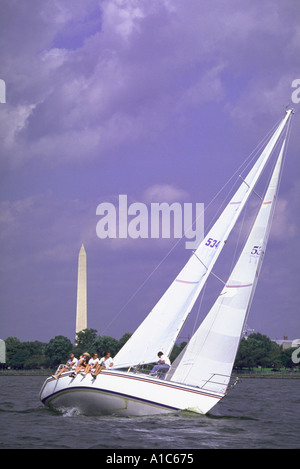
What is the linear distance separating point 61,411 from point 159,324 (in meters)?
4.87

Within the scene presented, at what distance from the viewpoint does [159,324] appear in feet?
85.7

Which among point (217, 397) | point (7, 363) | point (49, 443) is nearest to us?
point (49, 443)

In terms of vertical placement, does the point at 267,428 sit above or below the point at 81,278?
below

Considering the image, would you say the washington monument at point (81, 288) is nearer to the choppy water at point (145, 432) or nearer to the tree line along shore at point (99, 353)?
the tree line along shore at point (99, 353)

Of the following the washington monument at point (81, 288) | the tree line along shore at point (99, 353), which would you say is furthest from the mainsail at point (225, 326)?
the tree line along shore at point (99, 353)

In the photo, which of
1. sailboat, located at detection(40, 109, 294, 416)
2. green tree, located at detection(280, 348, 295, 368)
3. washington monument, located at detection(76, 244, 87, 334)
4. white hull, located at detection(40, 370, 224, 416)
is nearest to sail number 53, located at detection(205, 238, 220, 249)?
sailboat, located at detection(40, 109, 294, 416)

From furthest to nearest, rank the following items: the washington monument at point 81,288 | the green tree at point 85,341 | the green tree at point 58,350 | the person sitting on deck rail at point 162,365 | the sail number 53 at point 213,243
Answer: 1. the green tree at point 58,350
2. the green tree at point 85,341
3. the washington monument at point 81,288
4. the sail number 53 at point 213,243
5. the person sitting on deck rail at point 162,365

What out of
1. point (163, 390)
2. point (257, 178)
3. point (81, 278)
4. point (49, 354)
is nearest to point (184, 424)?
point (163, 390)

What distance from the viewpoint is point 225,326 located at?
86.0 ft

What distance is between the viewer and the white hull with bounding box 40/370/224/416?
909 inches

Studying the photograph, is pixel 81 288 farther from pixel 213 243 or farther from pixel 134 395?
pixel 134 395

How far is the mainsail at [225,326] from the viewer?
25625mm

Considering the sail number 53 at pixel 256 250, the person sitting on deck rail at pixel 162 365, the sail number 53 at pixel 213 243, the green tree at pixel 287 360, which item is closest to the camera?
the person sitting on deck rail at pixel 162 365
